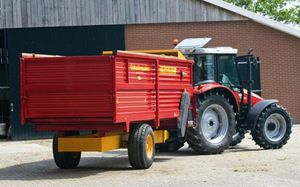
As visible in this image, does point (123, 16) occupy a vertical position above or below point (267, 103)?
above

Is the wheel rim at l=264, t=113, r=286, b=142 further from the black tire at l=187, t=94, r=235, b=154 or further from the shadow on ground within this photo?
the black tire at l=187, t=94, r=235, b=154

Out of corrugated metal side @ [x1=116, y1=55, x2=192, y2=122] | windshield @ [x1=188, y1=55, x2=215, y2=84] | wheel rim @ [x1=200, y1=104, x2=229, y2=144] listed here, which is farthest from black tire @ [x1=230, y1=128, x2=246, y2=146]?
corrugated metal side @ [x1=116, y1=55, x2=192, y2=122]

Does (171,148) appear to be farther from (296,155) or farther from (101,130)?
(101,130)

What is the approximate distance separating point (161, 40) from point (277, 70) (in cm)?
429

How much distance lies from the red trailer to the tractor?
2287 mm

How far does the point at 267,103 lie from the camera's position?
17250 mm

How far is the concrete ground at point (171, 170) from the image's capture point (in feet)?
38.6

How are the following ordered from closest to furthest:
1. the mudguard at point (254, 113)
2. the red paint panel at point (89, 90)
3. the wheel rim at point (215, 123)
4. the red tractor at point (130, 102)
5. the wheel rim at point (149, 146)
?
the red paint panel at point (89, 90) < the red tractor at point (130, 102) < the wheel rim at point (149, 146) < the wheel rim at point (215, 123) < the mudguard at point (254, 113)

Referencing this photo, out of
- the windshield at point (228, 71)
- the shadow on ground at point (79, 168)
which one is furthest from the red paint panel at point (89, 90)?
the windshield at point (228, 71)

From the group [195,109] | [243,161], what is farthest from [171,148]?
[243,161]

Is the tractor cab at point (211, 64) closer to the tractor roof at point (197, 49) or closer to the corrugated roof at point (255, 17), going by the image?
the tractor roof at point (197, 49)

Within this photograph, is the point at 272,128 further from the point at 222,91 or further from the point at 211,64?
the point at 211,64

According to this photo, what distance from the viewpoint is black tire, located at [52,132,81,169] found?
547 inches

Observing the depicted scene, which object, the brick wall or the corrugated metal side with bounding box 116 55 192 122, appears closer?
the corrugated metal side with bounding box 116 55 192 122
